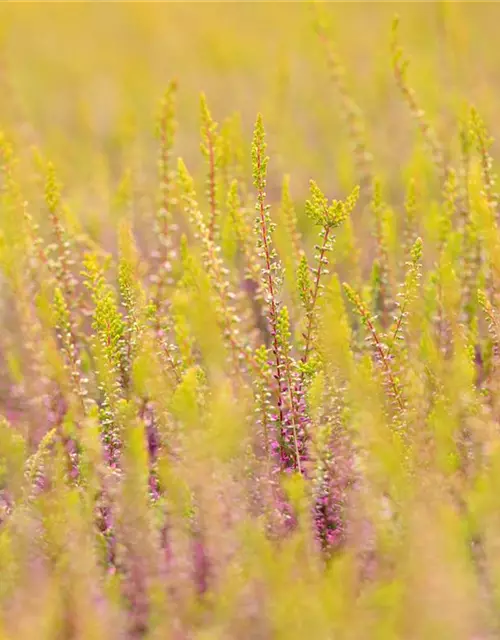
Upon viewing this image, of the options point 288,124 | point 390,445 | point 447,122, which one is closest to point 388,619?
point 390,445

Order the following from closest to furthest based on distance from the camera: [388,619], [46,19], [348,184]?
[388,619] → [348,184] → [46,19]

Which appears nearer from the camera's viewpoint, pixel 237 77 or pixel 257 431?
pixel 257 431

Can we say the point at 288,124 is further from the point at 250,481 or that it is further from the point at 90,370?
the point at 250,481

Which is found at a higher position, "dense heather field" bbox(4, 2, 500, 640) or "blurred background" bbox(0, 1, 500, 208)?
"blurred background" bbox(0, 1, 500, 208)

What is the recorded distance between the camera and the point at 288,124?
11.1 ft

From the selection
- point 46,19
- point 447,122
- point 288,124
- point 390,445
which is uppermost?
point 46,19

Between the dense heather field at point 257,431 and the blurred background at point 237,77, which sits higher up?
the blurred background at point 237,77

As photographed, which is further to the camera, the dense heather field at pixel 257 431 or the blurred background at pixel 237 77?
the blurred background at pixel 237 77

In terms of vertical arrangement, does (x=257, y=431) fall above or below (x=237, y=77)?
below

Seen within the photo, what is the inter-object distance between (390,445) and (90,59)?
13.3ft

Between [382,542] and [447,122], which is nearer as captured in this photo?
[382,542]

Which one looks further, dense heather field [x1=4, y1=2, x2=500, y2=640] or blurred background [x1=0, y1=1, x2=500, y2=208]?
blurred background [x1=0, y1=1, x2=500, y2=208]

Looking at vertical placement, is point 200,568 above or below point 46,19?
below

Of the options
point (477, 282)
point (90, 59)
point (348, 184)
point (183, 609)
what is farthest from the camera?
point (90, 59)
